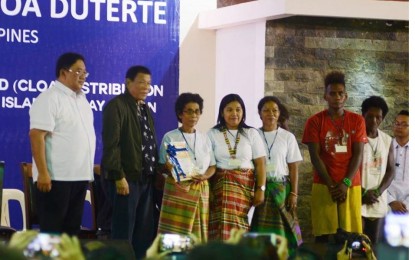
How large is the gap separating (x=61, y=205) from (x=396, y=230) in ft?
15.6

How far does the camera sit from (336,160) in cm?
678

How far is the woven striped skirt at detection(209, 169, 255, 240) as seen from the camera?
253 inches

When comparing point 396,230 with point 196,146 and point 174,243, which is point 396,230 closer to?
point 174,243

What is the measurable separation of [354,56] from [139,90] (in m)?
2.82

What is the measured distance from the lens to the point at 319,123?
683cm

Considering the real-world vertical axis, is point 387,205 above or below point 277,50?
below

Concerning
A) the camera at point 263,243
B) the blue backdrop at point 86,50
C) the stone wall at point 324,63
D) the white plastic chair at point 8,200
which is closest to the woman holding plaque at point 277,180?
the stone wall at point 324,63

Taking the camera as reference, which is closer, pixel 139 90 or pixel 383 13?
pixel 139 90

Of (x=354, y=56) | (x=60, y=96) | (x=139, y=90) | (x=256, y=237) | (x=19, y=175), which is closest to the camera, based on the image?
(x=256, y=237)

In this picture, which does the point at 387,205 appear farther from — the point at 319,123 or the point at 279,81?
the point at 279,81

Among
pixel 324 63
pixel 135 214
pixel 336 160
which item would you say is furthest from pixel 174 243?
pixel 324 63

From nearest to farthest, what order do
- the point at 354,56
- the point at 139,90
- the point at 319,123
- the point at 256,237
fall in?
1. the point at 256,237
2. the point at 139,90
3. the point at 319,123
4. the point at 354,56

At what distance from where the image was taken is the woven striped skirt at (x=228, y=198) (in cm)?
643

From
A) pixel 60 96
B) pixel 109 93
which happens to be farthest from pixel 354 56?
pixel 60 96
